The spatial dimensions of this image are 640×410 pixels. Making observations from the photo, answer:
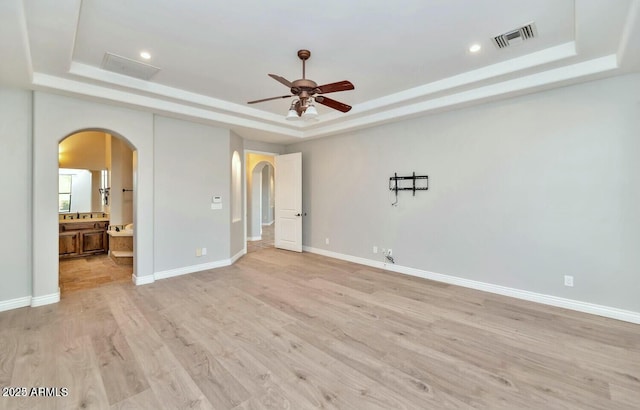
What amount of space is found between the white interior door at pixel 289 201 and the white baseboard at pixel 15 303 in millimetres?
4394

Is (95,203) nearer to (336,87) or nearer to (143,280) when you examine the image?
(143,280)

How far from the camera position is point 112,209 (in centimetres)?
629

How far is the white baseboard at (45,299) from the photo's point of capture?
3.53 meters

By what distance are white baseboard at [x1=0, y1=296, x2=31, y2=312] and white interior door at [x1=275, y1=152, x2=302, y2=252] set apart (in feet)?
14.4

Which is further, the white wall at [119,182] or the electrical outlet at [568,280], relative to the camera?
the white wall at [119,182]

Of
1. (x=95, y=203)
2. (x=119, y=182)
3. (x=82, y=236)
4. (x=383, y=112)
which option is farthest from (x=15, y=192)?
(x=383, y=112)

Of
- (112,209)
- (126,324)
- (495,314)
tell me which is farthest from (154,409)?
(112,209)

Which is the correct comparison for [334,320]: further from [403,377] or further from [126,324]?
[126,324]

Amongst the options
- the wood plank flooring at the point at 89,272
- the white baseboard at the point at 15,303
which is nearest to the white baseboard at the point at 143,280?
the wood plank flooring at the point at 89,272

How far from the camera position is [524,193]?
376 centimetres

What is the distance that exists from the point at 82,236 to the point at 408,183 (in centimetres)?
682

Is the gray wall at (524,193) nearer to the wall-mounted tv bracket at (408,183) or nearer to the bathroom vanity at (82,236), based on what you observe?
the wall-mounted tv bracket at (408,183)

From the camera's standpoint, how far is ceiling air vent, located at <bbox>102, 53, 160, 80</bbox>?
3187 mm

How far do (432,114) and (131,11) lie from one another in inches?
158
